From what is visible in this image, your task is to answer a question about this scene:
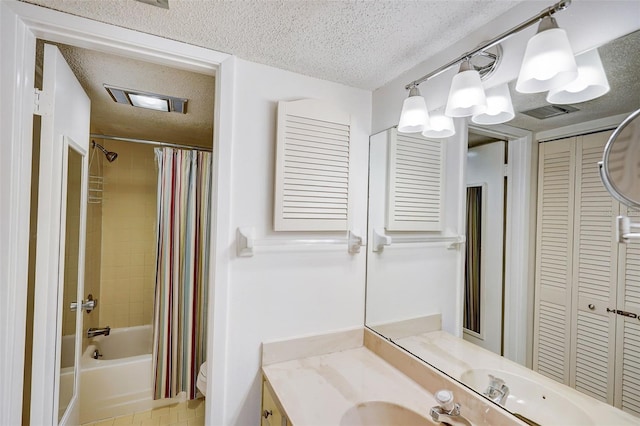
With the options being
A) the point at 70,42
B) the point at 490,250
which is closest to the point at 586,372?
the point at 490,250

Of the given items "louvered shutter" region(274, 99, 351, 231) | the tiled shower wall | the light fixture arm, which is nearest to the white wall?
"louvered shutter" region(274, 99, 351, 231)

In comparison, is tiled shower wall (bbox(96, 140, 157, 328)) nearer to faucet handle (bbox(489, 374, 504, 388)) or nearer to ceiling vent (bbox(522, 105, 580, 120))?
faucet handle (bbox(489, 374, 504, 388))

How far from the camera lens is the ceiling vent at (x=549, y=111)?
2.94 feet

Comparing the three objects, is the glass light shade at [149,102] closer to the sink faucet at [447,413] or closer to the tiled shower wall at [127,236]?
the tiled shower wall at [127,236]

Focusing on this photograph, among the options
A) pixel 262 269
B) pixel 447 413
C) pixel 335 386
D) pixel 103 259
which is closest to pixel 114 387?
pixel 103 259

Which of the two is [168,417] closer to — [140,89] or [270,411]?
[270,411]

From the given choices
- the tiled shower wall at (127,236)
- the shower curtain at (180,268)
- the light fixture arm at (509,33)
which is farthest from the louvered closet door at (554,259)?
the tiled shower wall at (127,236)

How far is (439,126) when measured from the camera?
4.25ft

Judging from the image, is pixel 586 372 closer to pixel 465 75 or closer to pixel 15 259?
pixel 465 75

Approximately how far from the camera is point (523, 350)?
1.00m

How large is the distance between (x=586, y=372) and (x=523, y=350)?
162mm

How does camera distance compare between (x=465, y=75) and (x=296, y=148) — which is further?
(x=296, y=148)

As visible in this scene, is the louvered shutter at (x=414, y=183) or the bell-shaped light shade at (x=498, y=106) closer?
the bell-shaped light shade at (x=498, y=106)

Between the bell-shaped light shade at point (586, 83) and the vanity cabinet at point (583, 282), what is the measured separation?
0.37ft
